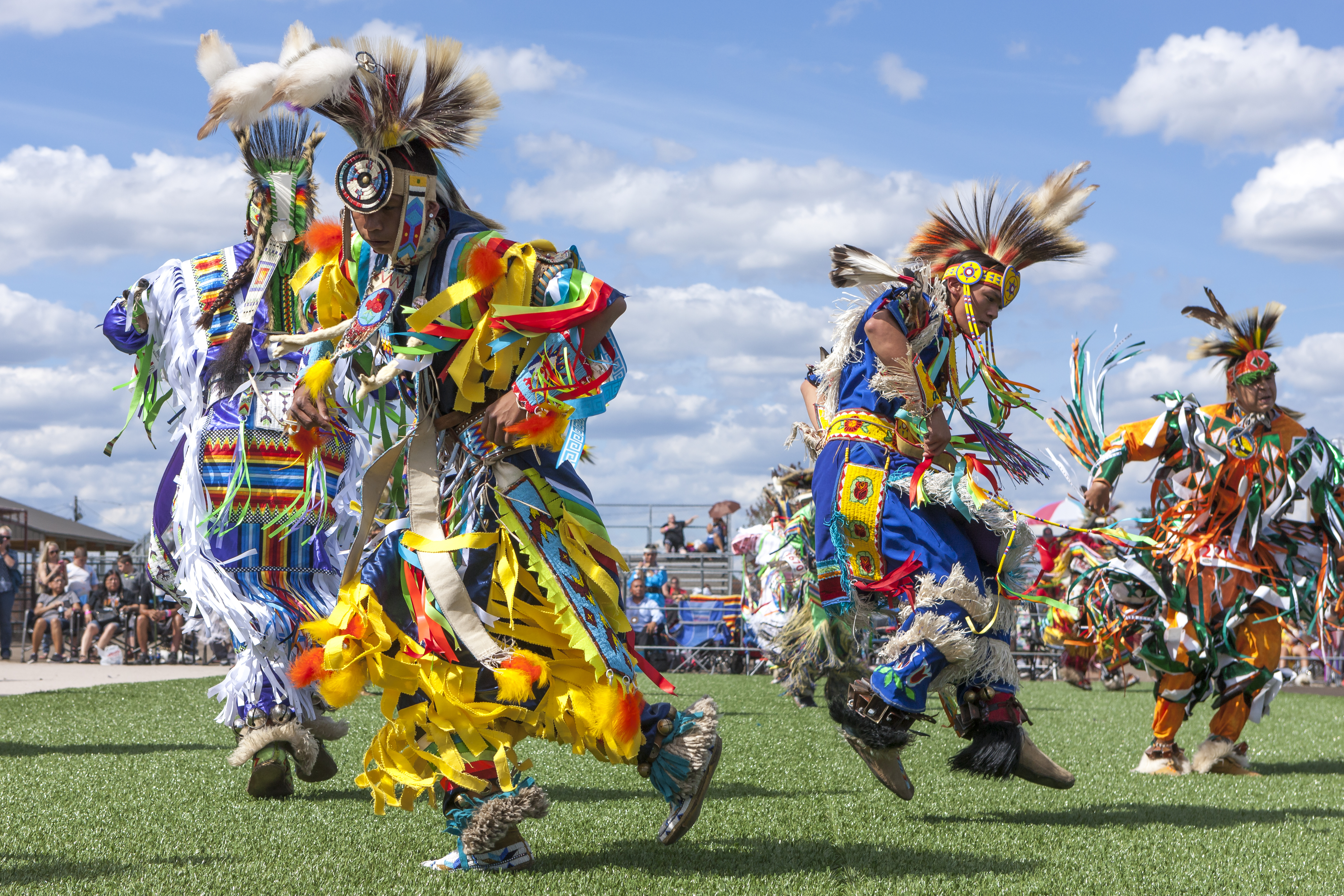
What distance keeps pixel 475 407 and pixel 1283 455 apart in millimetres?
4078

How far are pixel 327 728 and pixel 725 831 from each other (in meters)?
1.53

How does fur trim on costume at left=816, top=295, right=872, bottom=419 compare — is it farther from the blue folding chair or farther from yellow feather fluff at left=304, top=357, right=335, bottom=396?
the blue folding chair

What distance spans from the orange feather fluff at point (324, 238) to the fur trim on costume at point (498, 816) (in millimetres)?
1548

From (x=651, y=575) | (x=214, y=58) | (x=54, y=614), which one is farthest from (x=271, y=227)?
(x=54, y=614)

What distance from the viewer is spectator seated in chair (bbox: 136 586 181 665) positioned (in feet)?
48.8

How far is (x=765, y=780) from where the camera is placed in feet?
16.3

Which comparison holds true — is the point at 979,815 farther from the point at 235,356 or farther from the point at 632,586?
the point at 632,586

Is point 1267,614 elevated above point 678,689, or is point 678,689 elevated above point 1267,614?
point 1267,614

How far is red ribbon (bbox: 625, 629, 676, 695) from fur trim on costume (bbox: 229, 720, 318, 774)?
1452 millimetres

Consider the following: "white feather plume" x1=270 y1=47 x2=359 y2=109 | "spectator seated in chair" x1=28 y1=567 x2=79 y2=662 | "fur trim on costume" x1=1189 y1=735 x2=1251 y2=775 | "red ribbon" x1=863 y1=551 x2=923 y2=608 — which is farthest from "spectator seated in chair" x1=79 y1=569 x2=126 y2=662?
"white feather plume" x1=270 y1=47 x2=359 y2=109

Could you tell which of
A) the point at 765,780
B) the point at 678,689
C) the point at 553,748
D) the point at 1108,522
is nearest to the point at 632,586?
the point at 678,689

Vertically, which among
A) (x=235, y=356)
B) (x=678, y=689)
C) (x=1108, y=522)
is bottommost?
(x=678, y=689)

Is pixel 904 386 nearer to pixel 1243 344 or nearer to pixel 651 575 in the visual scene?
pixel 1243 344

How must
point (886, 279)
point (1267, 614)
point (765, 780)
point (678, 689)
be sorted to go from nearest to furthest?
point (886, 279), point (765, 780), point (1267, 614), point (678, 689)
